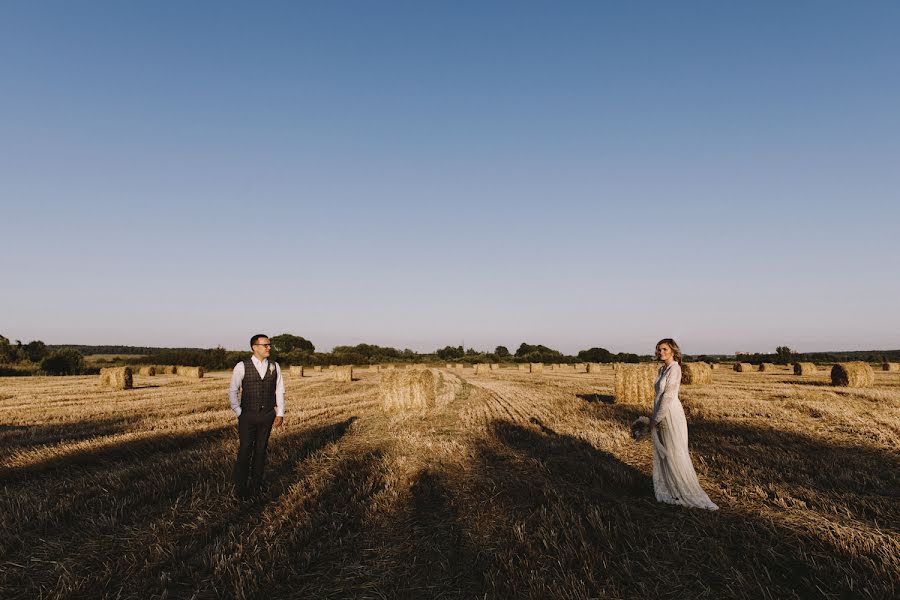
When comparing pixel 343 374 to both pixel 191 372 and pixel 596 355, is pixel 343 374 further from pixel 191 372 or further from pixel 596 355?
pixel 596 355

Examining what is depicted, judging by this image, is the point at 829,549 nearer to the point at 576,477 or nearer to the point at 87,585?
the point at 576,477

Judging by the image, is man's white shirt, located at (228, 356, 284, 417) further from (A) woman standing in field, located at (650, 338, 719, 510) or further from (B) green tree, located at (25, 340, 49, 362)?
(B) green tree, located at (25, 340, 49, 362)

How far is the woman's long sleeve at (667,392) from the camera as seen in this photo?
602cm

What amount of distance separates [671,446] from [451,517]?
2.95 m

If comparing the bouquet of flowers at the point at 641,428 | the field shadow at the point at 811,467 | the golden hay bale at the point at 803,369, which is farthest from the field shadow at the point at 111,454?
the golden hay bale at the point at 803,369

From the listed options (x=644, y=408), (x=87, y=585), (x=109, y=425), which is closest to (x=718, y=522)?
(x=87, y=585)

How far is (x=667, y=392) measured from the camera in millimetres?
6055

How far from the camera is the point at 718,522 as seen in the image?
502cm

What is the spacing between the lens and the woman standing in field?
5699 mm

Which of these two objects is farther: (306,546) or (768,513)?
(768,513)

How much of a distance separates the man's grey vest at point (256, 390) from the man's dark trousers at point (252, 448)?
8 centimetres

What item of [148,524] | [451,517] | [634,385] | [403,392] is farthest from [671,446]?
[634,385]

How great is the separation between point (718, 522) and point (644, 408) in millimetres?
10571

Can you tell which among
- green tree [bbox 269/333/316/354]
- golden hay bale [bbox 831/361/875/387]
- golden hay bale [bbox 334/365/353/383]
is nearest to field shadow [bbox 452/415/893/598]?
golden hay bale [bbox 831/361/875/387]
